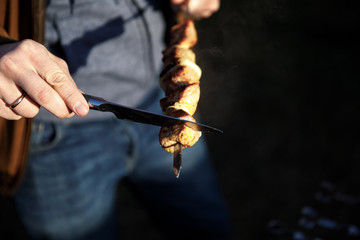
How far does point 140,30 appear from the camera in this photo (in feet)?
4.54

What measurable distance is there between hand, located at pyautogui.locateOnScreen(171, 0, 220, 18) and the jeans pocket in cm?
80

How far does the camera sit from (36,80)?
2.66 ft

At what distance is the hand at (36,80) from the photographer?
81 cm

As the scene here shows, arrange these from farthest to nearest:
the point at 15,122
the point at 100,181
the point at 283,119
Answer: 1. the point at 283,119
2. the point at 100,181
3. the point at 15,122

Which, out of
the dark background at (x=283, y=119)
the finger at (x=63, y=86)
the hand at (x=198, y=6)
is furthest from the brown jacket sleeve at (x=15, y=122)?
the dark background at (x=283, y=119)

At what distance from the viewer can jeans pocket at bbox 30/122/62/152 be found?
1.39 metres

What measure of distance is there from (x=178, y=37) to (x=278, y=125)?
2.67 m

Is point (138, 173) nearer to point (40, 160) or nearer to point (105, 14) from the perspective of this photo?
point (40, 160)

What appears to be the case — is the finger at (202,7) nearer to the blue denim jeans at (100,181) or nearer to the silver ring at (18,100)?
the blue denim jeans at (100,181)

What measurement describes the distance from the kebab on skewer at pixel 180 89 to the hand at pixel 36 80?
0.89ft

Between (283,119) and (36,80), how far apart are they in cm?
324

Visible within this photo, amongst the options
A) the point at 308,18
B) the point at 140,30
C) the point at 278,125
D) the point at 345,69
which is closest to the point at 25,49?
the point at 140,30

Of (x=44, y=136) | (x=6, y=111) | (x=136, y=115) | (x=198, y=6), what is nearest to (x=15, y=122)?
(x=44, y=136)

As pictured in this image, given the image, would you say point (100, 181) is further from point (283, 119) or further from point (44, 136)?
point (283, 119)
